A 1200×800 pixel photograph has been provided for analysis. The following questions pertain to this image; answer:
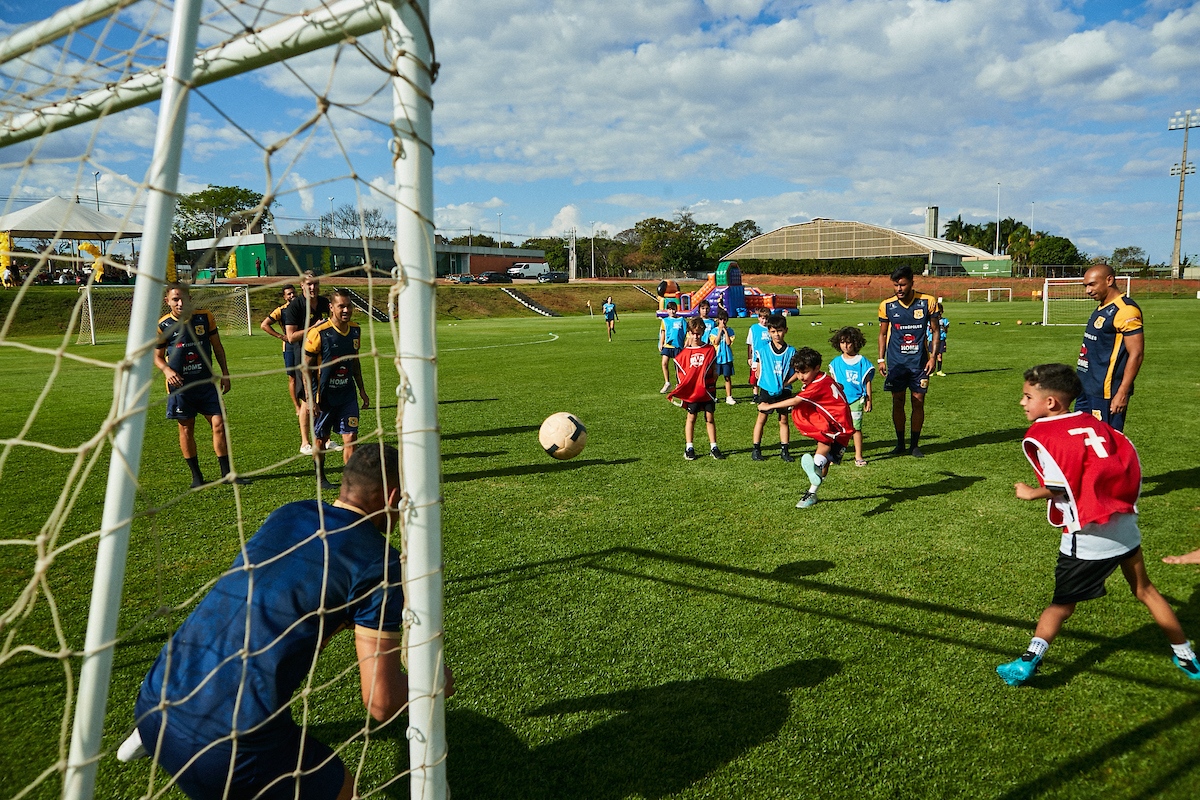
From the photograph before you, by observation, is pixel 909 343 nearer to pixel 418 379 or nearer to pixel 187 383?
pixel 418 379

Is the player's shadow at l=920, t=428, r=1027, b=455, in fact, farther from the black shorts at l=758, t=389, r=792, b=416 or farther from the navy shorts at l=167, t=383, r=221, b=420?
the navy shorts at l=167, t=383, r=221, b=420

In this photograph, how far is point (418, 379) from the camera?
78.2 inches

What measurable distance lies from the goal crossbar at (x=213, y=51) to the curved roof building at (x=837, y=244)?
96048 mm

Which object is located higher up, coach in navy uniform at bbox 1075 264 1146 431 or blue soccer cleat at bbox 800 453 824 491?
coach in navy uniform at bbox 1075 264 1146 431

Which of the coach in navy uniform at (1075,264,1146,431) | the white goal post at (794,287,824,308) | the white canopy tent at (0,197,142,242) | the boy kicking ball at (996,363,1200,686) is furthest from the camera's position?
the white goal post at (794,287,824,308)

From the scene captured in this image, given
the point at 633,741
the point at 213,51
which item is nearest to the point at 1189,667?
the point at 633,741

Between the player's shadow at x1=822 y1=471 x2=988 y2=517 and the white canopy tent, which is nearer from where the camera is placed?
the white canopy tent

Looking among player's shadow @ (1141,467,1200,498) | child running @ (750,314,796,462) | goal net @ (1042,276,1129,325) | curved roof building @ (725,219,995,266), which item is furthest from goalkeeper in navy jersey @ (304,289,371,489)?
curved roof building @ (725,219,995,266)

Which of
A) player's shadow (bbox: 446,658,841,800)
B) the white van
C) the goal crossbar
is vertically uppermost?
the white van

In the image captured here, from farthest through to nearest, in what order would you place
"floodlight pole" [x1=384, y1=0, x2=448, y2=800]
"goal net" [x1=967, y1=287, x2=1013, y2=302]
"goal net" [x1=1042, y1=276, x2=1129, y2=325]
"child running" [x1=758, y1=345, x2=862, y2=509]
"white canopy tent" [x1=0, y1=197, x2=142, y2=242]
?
"goal net" [x1=967, y1=287, x2=1013, y2=302]
"goal net" [x1=1042, y1=276, x2=1129, y2=325]
"child running" [x1=758, y1=345, x2=862, y2=509]
"white canopy tent" [x1=0, y1=197, x2=142, y2=242]
"floodlight pole" [x1=384, y1=0, x2=448, y2=800]

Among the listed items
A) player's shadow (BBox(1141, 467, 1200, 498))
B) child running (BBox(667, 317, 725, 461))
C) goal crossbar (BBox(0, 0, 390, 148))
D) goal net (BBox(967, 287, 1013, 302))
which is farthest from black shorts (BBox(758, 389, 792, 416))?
goal net (BBox(967, 287, 1013, 302))

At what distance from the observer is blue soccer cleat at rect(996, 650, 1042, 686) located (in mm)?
3426

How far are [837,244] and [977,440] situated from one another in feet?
314

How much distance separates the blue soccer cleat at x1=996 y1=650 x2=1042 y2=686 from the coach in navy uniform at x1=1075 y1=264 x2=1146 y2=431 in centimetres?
318
